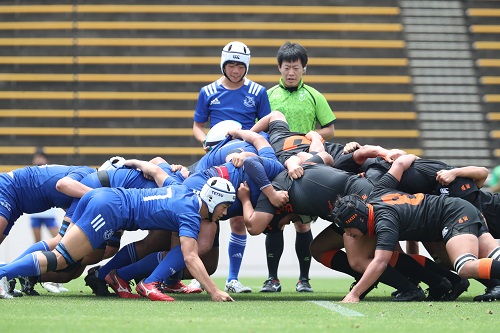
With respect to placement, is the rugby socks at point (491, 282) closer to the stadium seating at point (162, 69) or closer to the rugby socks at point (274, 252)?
the rugby socks at point (274, 252)

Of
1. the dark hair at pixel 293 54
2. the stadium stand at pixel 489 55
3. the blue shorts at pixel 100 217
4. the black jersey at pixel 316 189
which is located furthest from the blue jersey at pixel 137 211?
the stadium stand at pixel 489 55

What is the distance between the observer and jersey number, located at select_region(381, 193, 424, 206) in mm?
7309

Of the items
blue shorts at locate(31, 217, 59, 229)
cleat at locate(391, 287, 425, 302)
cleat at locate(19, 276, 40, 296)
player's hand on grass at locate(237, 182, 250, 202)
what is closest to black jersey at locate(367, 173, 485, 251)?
cleat at locate(391, 287, 425, 302)

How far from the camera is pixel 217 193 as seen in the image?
7215 mm

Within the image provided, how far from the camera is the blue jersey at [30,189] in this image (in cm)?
802

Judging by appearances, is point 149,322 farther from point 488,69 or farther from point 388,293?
point 488,69

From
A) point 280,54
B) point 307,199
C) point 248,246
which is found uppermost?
point 280,54

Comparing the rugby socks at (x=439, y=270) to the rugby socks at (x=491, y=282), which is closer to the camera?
the rugby socks at (x=491, y=282)

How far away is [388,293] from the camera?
8.84m

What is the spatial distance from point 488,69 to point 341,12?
3.01m

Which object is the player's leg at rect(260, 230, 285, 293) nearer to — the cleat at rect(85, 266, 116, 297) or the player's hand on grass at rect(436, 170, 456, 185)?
the cleat at rect(85, 266, 116, 297)

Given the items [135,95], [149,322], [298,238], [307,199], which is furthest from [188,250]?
[135,95]

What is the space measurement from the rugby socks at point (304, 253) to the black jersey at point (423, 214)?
1781 millimetres

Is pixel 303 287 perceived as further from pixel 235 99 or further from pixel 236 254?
pixel 235 99
